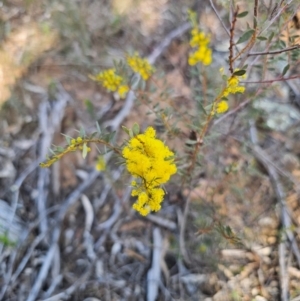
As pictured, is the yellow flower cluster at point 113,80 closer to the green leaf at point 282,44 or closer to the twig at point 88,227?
the green leaf at point 282,44

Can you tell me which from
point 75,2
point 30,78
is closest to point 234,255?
point 30,78

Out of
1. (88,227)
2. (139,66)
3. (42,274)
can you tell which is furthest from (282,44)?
(42,274)

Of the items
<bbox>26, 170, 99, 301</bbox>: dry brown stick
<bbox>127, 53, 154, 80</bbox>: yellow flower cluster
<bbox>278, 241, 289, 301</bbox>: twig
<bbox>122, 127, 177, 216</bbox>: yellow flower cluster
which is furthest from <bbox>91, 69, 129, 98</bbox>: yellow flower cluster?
<bbox>278, 241, 289, 301</bbox>: twig

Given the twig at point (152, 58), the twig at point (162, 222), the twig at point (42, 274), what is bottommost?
the twig at point (42, 274)

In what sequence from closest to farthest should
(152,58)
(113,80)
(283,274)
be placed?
(113,80) < (283,274) < (152,58)

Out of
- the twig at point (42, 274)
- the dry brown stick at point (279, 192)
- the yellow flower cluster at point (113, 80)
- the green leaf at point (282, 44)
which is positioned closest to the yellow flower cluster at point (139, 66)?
the yellow flower cluster at point (113, 80)

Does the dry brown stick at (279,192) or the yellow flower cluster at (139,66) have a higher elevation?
the yellow flower cluster at (139,66)

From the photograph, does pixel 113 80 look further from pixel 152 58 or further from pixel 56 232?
pixel 152 58

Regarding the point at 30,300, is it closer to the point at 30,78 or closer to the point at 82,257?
the point at 82,257
